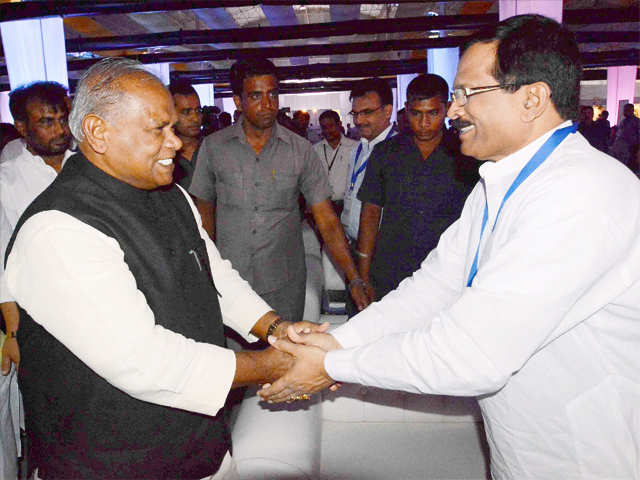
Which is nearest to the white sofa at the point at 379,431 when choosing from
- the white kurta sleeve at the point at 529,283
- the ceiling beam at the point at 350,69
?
the white kurta sleeve at the point at 529,283

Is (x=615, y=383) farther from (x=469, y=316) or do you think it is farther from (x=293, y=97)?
(x=293, y=97)

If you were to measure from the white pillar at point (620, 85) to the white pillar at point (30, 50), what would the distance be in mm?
17620

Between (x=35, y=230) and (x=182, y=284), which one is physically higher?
(x=35, y=230)

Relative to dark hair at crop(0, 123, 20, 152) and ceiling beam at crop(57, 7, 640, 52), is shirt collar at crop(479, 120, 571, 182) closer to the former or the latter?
dark hair at crop(0, 123, 20, 152)

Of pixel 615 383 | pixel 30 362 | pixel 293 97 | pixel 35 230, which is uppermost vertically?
pixel 293 97

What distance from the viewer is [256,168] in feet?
9.80

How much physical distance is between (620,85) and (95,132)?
2066 cm

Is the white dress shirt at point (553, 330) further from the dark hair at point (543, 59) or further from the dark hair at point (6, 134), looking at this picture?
the dark hair at point (6, 134)

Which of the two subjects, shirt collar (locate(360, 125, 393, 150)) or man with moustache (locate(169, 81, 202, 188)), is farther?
shirt collar (locate(360, 125, 393, 150))

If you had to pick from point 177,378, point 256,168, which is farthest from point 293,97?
point 177,378

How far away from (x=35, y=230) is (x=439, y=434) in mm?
2225

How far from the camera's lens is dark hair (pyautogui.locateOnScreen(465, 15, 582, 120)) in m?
1.45

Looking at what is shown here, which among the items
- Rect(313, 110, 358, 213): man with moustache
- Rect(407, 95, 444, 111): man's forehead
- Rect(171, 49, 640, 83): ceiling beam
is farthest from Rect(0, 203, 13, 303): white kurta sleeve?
Rect(171, 49, 640, 83): ceiling beam

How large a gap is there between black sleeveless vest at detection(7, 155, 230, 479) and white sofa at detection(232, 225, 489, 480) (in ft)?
1.95
